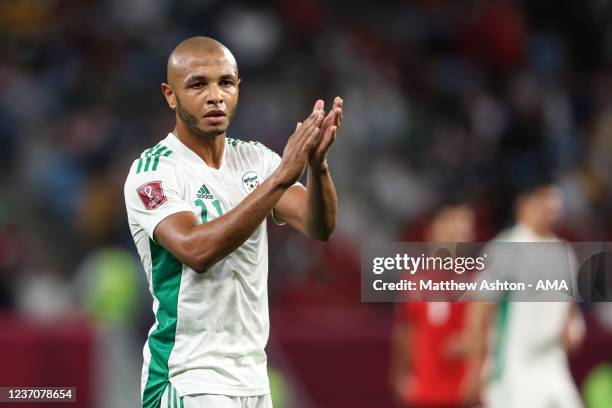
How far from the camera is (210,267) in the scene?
158 inches

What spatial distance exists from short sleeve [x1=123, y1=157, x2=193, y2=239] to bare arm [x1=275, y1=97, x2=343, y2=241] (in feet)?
1.50

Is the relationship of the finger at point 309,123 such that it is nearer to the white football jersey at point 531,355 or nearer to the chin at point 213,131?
the chin at point 213,131

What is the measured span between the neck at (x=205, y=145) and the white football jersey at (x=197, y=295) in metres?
0.04

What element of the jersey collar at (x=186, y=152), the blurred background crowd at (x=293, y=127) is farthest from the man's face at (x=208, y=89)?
the blurred background crowd at (x=293, y=127)

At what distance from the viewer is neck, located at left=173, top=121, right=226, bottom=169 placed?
4.35 meters

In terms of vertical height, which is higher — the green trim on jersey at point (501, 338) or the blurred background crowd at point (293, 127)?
the blurred background crowd at point (293, 127)

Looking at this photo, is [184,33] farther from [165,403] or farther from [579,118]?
[165,403]

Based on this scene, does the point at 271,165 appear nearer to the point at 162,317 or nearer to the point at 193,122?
the point at 193,122

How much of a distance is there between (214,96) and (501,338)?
3.87 m

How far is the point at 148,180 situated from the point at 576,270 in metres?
2.33

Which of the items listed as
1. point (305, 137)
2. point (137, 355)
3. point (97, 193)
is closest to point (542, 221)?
point (137, 355)

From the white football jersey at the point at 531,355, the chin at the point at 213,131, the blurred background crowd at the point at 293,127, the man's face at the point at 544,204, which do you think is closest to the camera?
the chin at the point at 213,131

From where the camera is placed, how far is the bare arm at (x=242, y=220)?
3.87 m

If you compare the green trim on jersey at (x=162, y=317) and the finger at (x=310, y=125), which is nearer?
the finger at (x=310, y=125)
